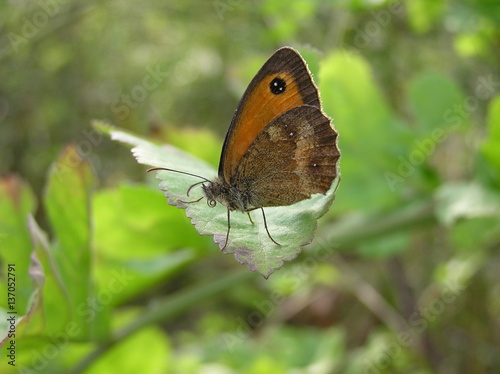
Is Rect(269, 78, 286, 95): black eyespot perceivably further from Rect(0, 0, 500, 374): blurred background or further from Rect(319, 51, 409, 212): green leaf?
Rect(319, 51, 409, 212): green leaf
